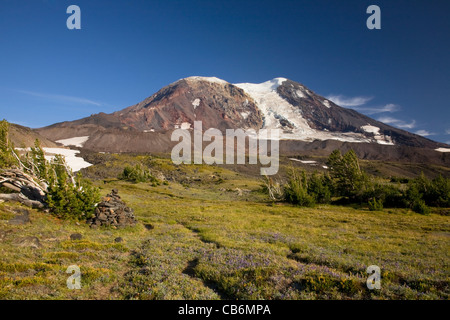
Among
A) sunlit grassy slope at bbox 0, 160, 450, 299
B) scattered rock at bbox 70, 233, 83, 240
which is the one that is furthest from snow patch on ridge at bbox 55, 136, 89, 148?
scattered rock at bbox 70, 233, 83, 240

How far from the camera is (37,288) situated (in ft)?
25.5

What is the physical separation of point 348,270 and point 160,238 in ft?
38.1

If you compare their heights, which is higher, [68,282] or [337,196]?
[68,282]

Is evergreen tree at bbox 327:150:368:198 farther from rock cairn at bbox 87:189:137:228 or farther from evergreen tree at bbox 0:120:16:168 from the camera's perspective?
evergreen tree at bbox 0:120:16:168

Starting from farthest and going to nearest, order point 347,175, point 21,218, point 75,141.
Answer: point 75,141 → point 347,175 → point 21,218

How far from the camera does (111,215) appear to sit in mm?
19453

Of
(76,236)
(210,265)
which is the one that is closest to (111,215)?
(76,236)

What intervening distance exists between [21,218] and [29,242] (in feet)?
17.9

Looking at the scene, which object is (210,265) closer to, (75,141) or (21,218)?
(21,218)

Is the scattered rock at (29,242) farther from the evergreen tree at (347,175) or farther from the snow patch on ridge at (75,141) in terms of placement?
the snow patch on ridge at (75,141)

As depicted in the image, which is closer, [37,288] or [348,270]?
[37,288]

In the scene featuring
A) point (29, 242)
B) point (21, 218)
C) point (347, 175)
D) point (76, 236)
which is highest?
point (347, 175)

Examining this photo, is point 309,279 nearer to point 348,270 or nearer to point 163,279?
point 348,270
